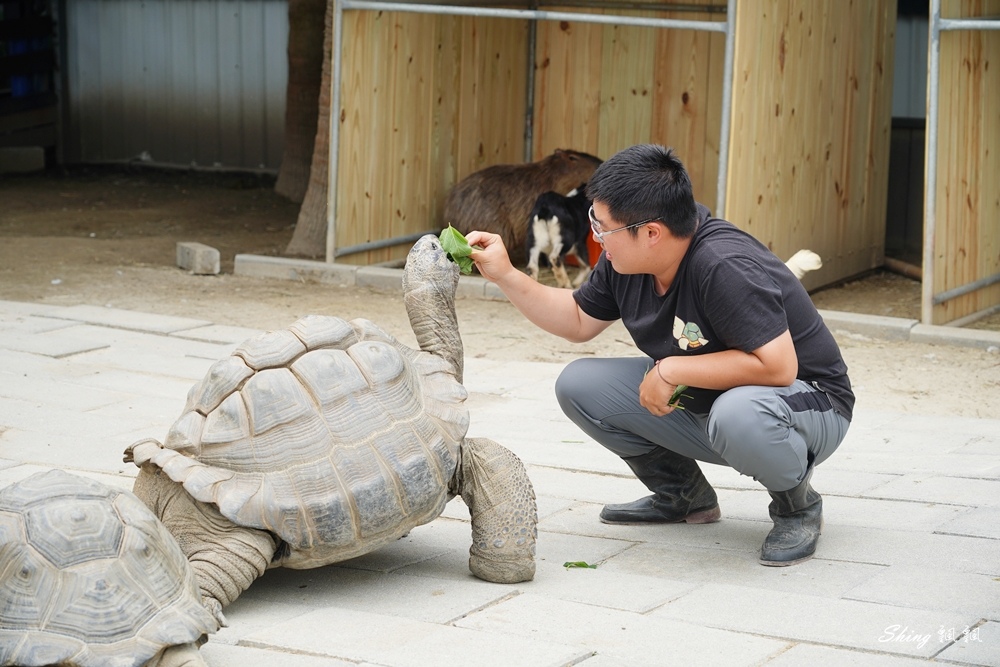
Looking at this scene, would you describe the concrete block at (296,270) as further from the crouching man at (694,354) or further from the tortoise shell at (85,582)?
the tortoise shell at (85,582)

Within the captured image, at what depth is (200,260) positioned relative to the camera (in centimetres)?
904

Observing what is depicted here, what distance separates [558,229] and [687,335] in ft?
17.9

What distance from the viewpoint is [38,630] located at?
262 cm

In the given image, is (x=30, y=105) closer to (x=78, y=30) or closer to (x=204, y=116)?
(x=78, y=30)

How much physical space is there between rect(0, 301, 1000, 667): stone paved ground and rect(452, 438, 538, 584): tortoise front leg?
57mm

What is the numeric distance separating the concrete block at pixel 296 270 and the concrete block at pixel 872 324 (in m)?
3.35

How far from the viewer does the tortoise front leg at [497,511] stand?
3.49 meters

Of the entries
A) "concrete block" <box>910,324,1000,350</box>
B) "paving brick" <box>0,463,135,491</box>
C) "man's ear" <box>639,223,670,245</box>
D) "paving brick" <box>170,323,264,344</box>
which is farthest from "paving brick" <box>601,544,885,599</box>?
"concrete block" <box>910,324,1000,350</box>

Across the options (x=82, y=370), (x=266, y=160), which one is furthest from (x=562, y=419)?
(x=266, y=160)

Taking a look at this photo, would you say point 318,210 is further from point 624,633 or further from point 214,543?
point 624,633

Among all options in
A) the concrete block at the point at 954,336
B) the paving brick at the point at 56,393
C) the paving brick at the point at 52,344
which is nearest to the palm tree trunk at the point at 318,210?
the paving brick at the point at 52,344

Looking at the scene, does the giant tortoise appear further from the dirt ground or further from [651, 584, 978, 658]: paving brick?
the dirt ground

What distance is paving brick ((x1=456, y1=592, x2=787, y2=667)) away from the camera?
291 cm

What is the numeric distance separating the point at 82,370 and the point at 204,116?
30.2ft
